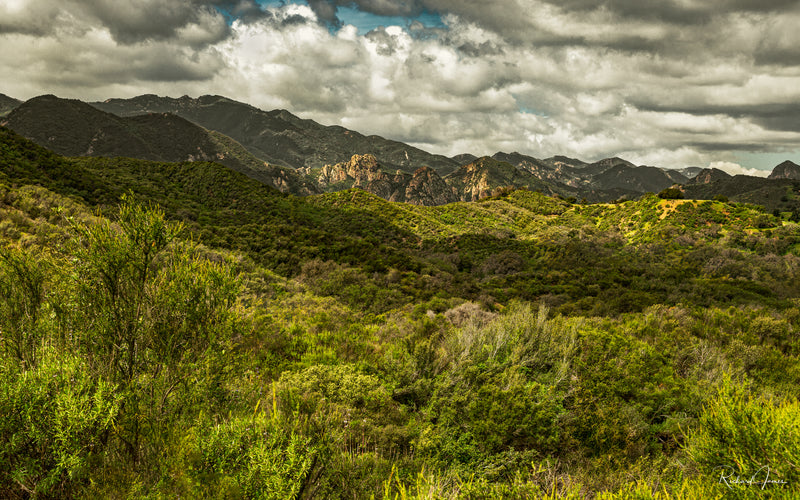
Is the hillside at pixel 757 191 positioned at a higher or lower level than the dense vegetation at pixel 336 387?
higher

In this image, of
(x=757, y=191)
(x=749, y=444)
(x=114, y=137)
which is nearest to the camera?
(x=749, y=444)

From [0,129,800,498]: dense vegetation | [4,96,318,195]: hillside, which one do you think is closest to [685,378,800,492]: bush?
[0,129,800,498]: dense vegetation

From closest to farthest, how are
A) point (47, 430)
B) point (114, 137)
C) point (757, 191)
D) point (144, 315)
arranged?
point (47, 430) → point (144, 315) → point (757, 191) → point (114, 137)

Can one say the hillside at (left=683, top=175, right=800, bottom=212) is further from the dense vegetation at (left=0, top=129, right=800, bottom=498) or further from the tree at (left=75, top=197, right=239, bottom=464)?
the tree at (left=75, top=197, right=239, bottom=464)

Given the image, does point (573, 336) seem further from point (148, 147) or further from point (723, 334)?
point (148, 147)

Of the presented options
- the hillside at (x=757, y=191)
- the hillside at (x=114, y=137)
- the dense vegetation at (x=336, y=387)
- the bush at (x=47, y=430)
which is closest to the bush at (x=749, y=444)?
the dense vegetation at (x=336, y=387)

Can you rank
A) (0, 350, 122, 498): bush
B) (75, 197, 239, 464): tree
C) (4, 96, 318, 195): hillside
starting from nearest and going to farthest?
(0, 350, 122, 498): bush
(75, 197, 239, 464): tree
(4, 96, 318, 195): hillside

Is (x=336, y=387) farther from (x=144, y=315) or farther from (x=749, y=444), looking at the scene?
(x=749, y=444)

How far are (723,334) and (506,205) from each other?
52.8 m

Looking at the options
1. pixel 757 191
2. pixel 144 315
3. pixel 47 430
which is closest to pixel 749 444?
pixel 47 430

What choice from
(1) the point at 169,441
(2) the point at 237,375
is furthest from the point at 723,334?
(1) the point at 169,441

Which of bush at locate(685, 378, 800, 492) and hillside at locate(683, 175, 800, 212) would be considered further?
hillside at locate(683, 175, 800, 212)

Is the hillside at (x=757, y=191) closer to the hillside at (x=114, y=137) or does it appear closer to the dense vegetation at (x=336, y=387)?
the dense vegetation at (x=336, y=387)

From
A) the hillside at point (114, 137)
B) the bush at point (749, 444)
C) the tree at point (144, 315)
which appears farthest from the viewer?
the hillside at point (114, 137)
